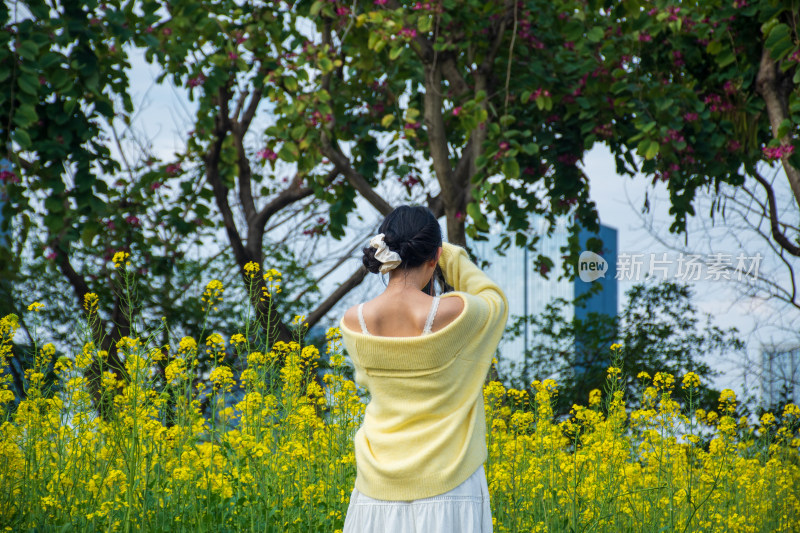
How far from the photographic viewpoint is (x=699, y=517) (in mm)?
3377

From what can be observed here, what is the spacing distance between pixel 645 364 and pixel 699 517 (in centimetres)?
349

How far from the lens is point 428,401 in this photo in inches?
74.0

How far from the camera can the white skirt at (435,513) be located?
187 centimetres

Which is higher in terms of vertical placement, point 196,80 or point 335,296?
point 196,80

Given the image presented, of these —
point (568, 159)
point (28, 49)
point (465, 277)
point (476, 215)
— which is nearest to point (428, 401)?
point (465, 277)

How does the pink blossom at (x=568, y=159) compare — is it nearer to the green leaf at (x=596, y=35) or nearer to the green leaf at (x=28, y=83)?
the green leaf at (x=596, y=35)

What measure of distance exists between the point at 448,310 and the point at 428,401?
9.2 inches

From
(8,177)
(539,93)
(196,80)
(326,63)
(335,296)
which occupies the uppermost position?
(196,80)

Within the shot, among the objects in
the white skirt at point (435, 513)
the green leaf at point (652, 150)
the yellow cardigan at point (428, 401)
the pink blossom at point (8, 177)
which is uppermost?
the green leaf at point (652, 150)

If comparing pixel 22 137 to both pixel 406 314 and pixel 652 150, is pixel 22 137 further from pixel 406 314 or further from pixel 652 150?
pixel 652 150

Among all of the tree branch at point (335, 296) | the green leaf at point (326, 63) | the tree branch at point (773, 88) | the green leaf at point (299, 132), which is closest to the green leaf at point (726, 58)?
the tree branch at point (773, 88)

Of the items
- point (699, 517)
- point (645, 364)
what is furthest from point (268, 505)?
point (645, 364)

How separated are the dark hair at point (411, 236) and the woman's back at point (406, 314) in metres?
0.08

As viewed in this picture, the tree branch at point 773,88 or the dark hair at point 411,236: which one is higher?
the tree branch at point 773,88
